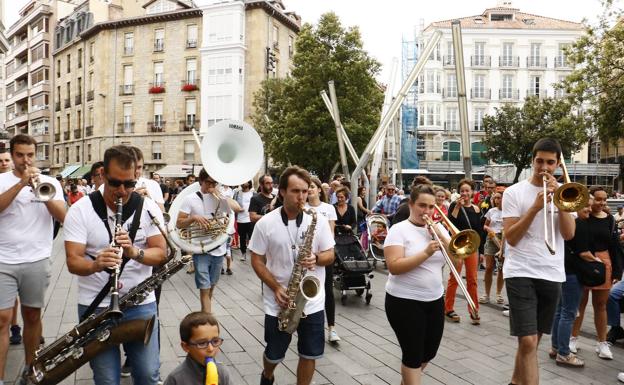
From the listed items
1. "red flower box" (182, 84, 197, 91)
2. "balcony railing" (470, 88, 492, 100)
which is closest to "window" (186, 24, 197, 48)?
"red flower box" (182, 84, 197, 91)

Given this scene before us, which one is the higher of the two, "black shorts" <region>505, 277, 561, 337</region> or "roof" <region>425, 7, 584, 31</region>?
"roof" <region>425, 7, 584, 31</region>

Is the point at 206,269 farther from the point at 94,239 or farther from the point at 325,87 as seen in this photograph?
the point at 325,87

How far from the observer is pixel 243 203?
11594 mm

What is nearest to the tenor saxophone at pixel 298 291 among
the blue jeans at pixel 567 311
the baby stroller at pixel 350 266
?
the blue jeans at pixel 567 311

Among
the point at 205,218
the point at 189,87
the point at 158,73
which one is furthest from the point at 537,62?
the point at 205,218

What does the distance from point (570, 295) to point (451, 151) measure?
146 feet

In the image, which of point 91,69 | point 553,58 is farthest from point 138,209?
point 553,58

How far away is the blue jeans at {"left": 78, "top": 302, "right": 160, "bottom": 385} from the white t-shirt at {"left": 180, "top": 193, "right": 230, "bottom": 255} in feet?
9.07

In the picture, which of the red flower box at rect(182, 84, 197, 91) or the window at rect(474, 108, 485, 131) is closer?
the red flower box at rect(182, 84, 197, 91)

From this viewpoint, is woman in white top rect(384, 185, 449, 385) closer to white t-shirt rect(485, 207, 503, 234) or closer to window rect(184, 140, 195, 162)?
white t-shirt rect(485, 207, 503, 234)

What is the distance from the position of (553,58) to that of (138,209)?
171ft

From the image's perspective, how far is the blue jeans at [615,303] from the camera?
572cm

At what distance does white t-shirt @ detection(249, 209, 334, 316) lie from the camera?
3566mm

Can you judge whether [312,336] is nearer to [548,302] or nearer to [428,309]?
[428,309]
